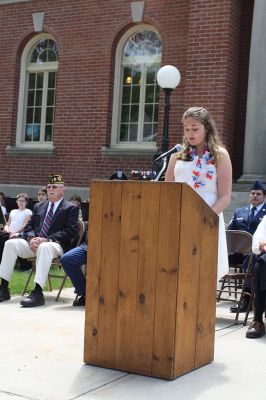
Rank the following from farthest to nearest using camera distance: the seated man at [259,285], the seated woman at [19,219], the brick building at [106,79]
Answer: the brick building at [106,79] → the seated woman at [19,219] → the seated man at [259,285]

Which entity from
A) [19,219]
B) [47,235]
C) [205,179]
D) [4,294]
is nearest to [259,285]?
[205,179]

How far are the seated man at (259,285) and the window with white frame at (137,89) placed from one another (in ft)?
25.3

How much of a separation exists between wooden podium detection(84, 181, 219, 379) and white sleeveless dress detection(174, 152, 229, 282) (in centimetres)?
44

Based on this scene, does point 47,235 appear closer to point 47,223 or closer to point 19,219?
point 47,223

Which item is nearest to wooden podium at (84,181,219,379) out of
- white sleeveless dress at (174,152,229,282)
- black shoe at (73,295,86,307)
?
white sleeveless dress at (174,152,229,282)

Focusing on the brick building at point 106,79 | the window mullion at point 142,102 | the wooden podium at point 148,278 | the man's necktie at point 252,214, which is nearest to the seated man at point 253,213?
the man's necktie at point 252,214

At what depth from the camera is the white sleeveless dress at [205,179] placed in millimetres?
4848

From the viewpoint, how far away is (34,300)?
6.75 m

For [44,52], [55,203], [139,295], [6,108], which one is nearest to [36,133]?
[6,108]

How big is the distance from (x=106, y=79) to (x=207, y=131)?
909 centimetres

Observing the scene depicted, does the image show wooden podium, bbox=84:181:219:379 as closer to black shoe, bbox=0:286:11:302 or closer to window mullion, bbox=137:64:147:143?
black shoe, bbox=0:286:11:302

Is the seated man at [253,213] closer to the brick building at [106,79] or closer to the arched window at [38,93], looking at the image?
the brick building at [106,79]

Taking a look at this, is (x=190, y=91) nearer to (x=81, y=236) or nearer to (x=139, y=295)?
(x=81, y=236)

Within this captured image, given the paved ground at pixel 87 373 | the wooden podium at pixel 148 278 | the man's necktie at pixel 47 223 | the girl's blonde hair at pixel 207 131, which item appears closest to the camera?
the paved ground at pixel 87 373
